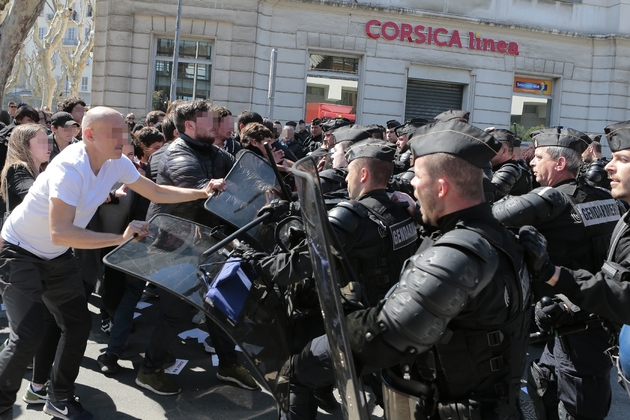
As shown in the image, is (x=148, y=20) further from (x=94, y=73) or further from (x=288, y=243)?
(x=288, y=243)

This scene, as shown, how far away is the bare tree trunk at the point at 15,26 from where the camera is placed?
12547 mm

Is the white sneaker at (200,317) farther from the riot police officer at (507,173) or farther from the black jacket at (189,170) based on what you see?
the riot police officer at (507,173)

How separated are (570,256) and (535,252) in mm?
1359

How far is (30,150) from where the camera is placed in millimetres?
4129

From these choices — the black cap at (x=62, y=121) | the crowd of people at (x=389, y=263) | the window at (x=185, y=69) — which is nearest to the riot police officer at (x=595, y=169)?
the crowd of people at (x=389, y=263)

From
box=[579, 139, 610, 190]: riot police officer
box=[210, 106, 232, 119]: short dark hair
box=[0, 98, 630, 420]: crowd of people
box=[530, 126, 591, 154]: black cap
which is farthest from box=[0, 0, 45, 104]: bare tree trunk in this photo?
box=[530, 126, 591, 154]: black cap

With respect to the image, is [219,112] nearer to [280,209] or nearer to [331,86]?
[280,209]

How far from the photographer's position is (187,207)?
4.35 meters

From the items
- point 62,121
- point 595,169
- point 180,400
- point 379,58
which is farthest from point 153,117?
point 379,58

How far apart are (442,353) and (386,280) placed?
3.70 ft

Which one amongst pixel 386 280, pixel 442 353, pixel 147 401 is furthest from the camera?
pixel 147 401

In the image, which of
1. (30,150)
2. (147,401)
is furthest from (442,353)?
(30,150)

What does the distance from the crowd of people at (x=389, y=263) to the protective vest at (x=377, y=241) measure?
0.01m

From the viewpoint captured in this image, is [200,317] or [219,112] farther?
[219,112]
